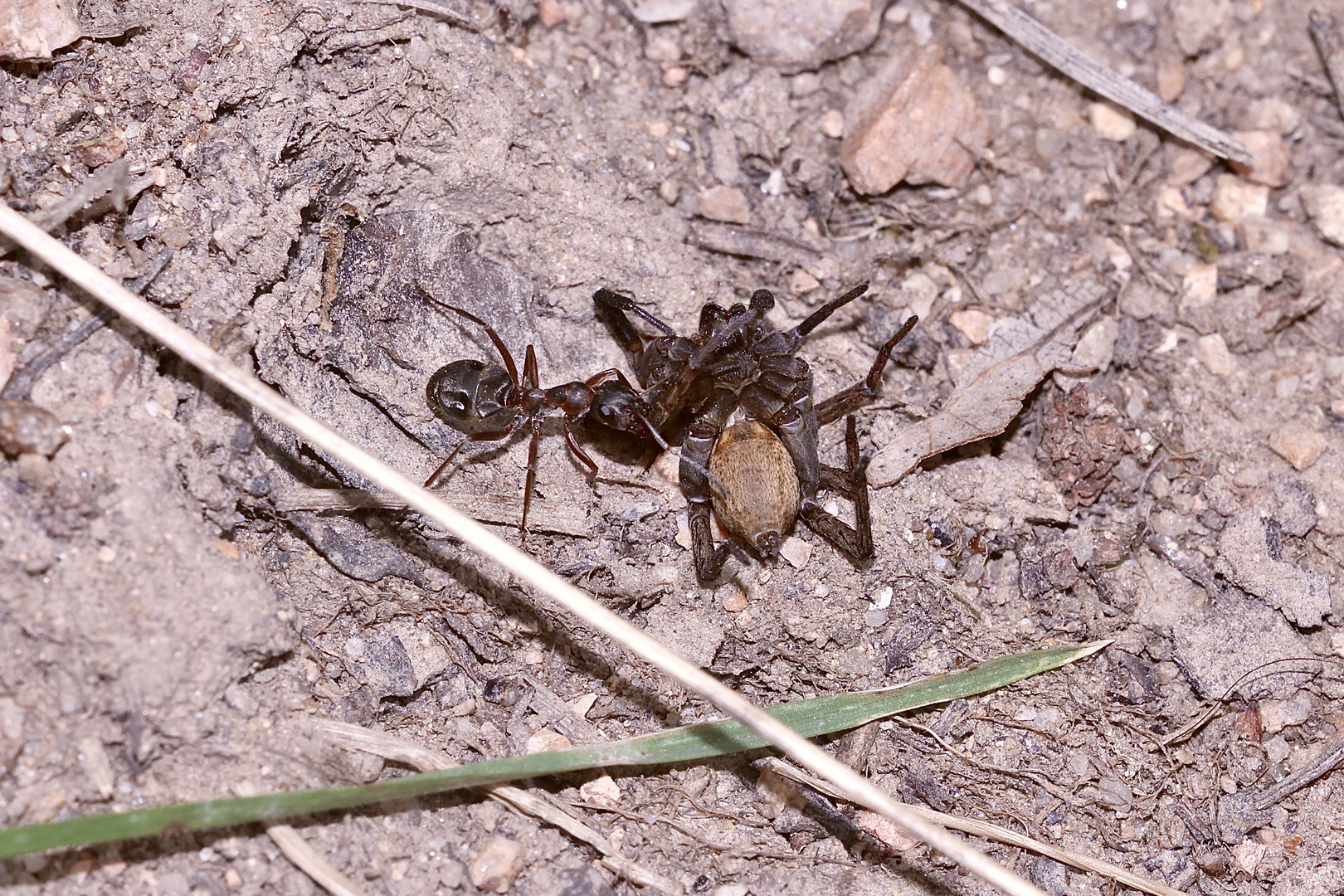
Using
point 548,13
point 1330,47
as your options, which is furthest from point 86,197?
point 1330,47

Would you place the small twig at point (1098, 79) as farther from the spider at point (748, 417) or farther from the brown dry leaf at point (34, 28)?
the brown dry leaf at point (34, 28)

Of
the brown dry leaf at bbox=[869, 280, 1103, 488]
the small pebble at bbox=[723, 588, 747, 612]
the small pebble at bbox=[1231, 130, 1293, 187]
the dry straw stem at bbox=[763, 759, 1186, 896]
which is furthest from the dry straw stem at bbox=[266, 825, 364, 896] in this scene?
the small pebble at bbox=[1231, 130, 1293, 187]

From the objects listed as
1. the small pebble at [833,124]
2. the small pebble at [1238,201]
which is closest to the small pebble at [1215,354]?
the small pebble at [1238,201]

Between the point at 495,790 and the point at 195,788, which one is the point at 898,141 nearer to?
the point at 495,790

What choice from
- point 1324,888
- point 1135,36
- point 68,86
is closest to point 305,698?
point 68,86

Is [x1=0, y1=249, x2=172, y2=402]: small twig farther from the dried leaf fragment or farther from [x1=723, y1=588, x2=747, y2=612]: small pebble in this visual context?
the dried leaf fragment

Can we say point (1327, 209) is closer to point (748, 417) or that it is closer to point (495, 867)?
point (748, 417)

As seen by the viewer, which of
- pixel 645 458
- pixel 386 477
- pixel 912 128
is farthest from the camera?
pixel 912 128
